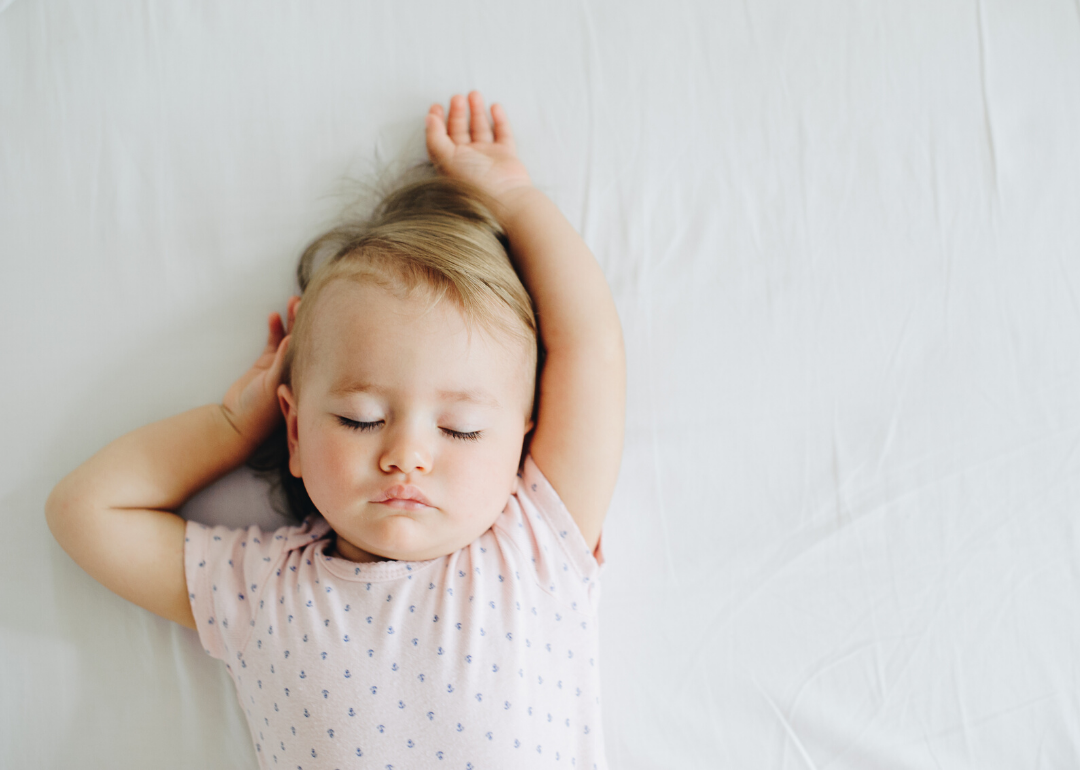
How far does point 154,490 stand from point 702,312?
723 millimetres

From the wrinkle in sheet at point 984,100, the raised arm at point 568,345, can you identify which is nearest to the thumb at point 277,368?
the raised arm at point 568,345

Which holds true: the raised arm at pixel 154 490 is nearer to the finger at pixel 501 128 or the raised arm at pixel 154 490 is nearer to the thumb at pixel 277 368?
the thumb at pixel 277 368

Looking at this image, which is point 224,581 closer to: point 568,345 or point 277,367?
point 277,367

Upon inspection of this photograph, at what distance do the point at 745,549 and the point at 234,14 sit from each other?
1.01 meters

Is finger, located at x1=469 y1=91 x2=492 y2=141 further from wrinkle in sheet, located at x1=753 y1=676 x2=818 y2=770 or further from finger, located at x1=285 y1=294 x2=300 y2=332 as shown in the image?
wrinkle in sheet, located at x1=753 y1=676 x2=818 y2=770

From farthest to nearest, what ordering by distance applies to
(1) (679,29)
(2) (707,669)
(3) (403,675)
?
1. (1) (679,29)
2. (2) (707,669)
3. (3) (403,675)

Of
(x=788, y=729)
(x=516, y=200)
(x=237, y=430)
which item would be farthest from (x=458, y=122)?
(x=788, y=729)

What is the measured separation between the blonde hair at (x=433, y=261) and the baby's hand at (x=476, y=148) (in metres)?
0.03

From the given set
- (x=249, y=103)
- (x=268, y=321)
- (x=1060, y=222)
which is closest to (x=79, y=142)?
(x=249, y=103)

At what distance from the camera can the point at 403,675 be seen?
788 millimetres

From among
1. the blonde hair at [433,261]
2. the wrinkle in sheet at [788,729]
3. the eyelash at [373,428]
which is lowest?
the wrinkle in sheet at [788,729]

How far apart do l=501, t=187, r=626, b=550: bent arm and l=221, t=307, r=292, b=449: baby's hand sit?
323 mm

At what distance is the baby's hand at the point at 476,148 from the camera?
38.5 inches

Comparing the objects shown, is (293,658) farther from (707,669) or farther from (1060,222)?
(1060,222)
